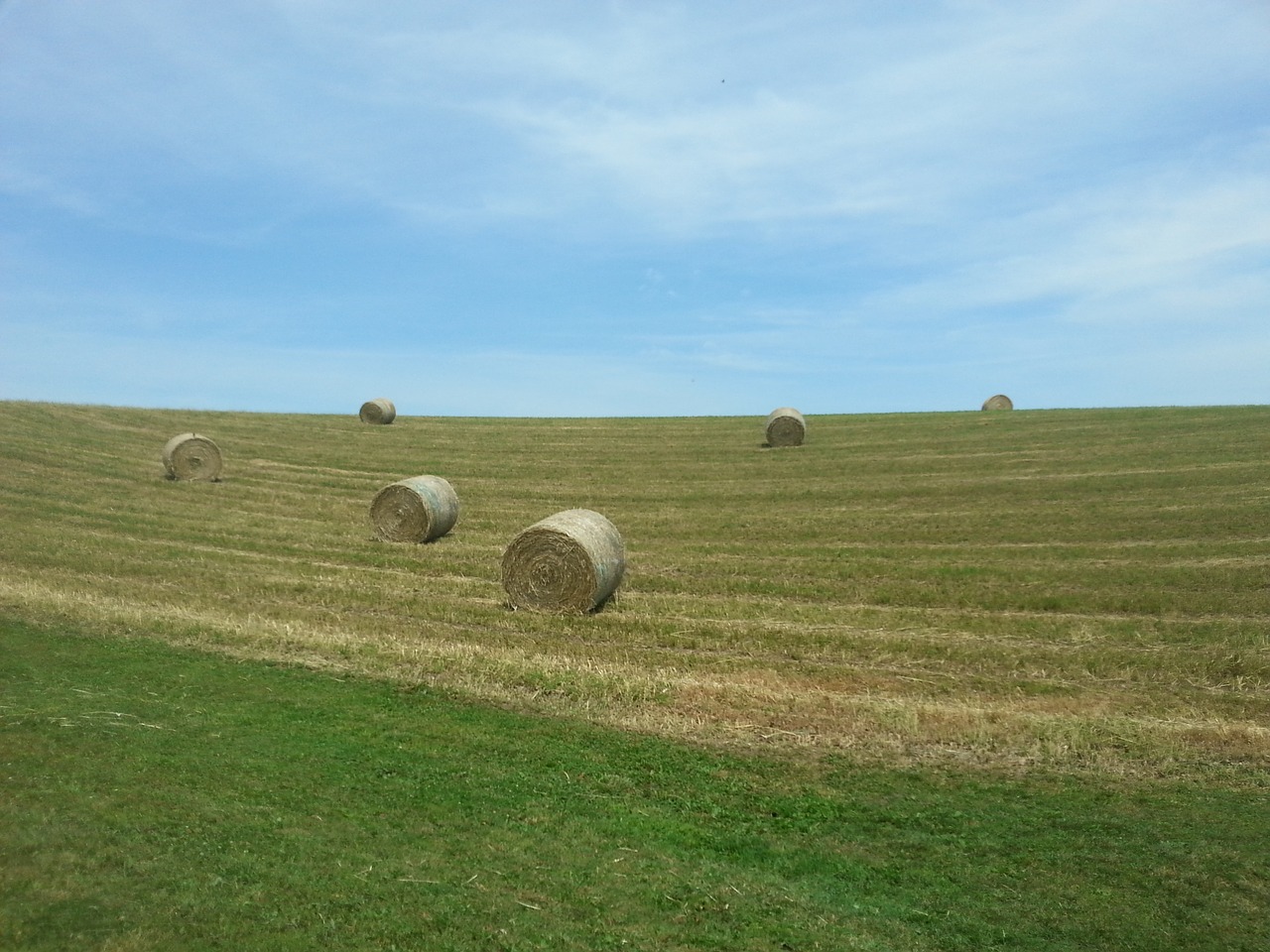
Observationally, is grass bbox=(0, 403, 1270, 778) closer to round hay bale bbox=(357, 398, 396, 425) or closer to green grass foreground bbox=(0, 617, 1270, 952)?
green grass foreground bbox=(0, 617, 1270, 952)

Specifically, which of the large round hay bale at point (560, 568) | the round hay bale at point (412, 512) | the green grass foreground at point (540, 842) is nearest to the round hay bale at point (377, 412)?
the round hay bale at point (412, 512)

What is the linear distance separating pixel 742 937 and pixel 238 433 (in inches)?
1630

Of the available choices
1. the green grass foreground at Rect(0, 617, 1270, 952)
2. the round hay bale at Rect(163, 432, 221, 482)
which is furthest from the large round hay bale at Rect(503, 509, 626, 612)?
the round hay bale at Rect(163, 432, 221, 482)

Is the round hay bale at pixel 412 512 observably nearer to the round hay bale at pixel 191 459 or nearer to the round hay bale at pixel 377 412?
the round hay bale at pixel 191 459

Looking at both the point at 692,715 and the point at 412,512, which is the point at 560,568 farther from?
the point at 412,512

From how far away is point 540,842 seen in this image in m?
8.39

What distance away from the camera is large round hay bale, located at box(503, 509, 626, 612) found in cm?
1833

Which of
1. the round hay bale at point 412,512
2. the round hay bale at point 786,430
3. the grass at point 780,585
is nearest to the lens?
the grass at point 780,585

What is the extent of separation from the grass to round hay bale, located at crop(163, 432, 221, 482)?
639 mm

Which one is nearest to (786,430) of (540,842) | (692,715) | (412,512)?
(412,512)

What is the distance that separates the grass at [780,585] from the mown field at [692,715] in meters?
0.10

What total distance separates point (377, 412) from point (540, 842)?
44.8 metres

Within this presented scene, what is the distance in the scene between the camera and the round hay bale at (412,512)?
24.9 metres

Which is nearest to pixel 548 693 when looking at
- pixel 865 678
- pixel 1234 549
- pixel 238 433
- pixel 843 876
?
pixel 865 678
